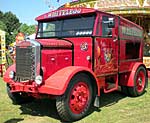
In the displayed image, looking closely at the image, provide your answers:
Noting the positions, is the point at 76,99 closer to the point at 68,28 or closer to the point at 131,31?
the point at 68,28

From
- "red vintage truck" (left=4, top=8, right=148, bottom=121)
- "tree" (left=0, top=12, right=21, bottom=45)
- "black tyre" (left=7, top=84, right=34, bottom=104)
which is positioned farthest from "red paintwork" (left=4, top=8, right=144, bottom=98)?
"tree" (left=0, top=12, right=21, bottom=45)

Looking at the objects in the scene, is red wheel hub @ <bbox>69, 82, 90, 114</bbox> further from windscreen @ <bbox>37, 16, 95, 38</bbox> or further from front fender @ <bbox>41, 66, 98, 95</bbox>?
windscreen @ <bbox>37, 16, 95, 38</bbox>

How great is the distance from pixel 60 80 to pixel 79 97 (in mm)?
673

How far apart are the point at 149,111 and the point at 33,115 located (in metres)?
2.66

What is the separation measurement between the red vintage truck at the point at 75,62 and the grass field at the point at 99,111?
0.25 metres

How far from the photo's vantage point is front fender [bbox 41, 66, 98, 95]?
5.86m

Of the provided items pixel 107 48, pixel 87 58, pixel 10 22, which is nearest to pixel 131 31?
pixel 107 48

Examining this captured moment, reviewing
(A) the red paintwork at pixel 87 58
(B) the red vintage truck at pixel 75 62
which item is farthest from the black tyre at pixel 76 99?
(A) the red paintwork at pixel 87 58

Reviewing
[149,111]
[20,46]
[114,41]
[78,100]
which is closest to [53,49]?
[20,46]

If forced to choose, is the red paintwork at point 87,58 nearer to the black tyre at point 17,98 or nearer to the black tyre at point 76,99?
the black tyre at point 76,99

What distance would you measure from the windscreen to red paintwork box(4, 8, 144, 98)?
119 millimetres

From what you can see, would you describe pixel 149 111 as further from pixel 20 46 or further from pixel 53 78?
pixel 20 46

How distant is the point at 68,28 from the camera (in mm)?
7371

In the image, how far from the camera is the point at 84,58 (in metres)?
6.96
